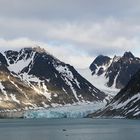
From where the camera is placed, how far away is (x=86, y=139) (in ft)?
518

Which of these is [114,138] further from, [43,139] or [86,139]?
[43,139]

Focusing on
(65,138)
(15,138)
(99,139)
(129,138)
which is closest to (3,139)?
(15,138)

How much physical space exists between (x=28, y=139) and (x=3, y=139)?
28.4 feet

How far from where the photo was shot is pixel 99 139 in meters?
156

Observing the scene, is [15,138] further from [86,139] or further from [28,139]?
[86,139]

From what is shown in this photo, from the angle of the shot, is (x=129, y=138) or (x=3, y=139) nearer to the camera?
(x=129, y=138)

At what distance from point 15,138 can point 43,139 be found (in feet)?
43.7

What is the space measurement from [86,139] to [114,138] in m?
9.18

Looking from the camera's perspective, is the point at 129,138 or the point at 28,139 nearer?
the point at 129,138

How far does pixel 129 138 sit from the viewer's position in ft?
493

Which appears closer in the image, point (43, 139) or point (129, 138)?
point (129, 138)

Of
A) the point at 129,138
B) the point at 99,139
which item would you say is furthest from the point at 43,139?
the point at 129,138

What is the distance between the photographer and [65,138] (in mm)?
165250

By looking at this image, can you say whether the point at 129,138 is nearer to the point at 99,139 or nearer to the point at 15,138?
the point at 99,139
